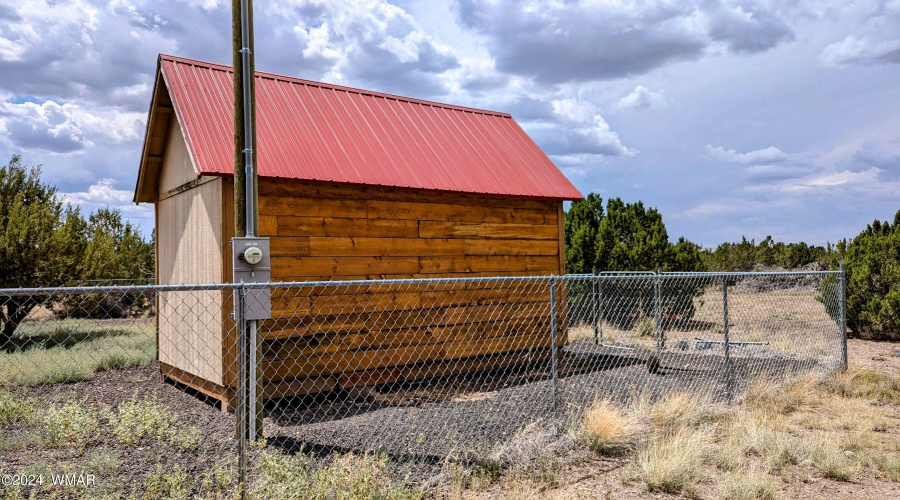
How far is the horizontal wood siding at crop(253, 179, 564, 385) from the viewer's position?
316 inches

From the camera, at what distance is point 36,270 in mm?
15414

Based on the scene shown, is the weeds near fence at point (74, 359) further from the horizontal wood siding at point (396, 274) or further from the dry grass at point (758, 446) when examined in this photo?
the dry grass at point (758, 446)

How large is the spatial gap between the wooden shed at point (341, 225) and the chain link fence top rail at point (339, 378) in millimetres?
46

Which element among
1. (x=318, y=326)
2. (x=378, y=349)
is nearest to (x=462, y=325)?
(x=378, y=349)

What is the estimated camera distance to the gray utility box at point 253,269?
17.0ft

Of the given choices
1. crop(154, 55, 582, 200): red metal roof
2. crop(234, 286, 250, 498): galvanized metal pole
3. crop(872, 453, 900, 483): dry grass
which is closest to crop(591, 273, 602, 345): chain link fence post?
crop(154, 55, 582, 200): red metal roof

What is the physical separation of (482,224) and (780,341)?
8463 millimetres

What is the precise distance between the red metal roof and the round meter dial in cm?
236

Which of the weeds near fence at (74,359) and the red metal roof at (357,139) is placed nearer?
the red metal roof at (357,139)

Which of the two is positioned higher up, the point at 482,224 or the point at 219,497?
the point at 482,224

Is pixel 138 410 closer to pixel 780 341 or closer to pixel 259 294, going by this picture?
pixel 259 294

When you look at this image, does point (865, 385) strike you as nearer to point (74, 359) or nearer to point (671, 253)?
point (671, 253)

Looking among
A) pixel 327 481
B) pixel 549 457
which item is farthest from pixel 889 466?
pixel 327 481

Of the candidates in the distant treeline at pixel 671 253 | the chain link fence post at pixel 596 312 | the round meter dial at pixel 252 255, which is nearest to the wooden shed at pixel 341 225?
the chain link fence post at pixel 596 312
